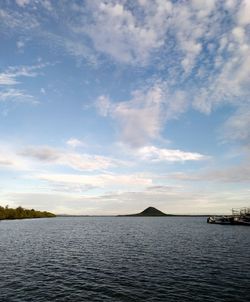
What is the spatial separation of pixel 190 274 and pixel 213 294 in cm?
1043

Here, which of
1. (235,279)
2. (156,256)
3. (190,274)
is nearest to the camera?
(235,279)

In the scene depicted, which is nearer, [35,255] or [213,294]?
[213,294]

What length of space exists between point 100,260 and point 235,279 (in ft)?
90.8

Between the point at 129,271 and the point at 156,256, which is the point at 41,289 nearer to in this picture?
the point at 129,271

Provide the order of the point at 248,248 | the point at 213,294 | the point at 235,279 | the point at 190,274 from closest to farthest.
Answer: the point at 213,294 < the point at 235,279 < the point at 190,274 < the point at 248,248

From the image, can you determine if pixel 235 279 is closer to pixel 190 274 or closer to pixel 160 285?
pixel 190 274

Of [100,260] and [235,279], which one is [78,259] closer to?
[100,260]

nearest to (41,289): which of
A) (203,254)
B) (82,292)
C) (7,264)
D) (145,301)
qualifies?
(82,292)

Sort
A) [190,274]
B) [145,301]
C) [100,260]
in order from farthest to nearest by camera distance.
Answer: [100,260], [190,274], [145,301]

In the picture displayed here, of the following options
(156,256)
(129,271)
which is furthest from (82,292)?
(156,256)

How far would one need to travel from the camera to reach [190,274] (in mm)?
44469

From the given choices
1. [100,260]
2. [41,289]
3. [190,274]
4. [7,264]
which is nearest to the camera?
[41,289]

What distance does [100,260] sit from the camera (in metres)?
58.4

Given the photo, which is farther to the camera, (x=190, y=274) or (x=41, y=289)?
(x=190, y=274)
